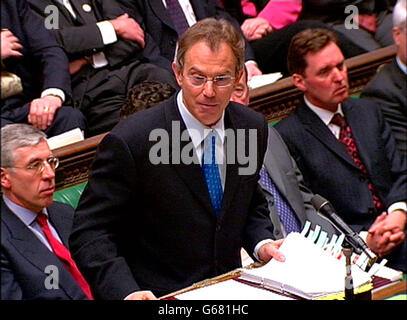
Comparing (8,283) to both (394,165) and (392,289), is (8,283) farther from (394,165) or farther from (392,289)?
(394,165)

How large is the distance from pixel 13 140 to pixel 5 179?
90 millimetres

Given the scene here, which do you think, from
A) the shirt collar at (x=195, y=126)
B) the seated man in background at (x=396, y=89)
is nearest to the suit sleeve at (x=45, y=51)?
the shirt collar at (x=195, y=126)

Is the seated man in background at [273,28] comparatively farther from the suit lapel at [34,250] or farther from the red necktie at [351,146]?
the suit lapel at [34,250]

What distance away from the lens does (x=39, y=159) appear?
226cm

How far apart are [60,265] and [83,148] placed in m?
0.43

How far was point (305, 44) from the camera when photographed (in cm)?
281

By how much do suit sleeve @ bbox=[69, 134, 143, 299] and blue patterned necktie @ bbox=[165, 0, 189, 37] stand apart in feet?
3.91

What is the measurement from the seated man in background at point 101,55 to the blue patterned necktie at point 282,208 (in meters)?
0.42

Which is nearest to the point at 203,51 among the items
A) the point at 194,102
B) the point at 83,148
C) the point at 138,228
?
the point at 194,102

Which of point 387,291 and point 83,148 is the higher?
point 83,148

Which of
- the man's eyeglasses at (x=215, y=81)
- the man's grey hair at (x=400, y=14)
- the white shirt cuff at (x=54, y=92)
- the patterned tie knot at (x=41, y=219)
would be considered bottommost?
the patterned tie knot at (x=41, y=219)

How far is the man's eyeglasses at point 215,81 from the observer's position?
178 centimetres
